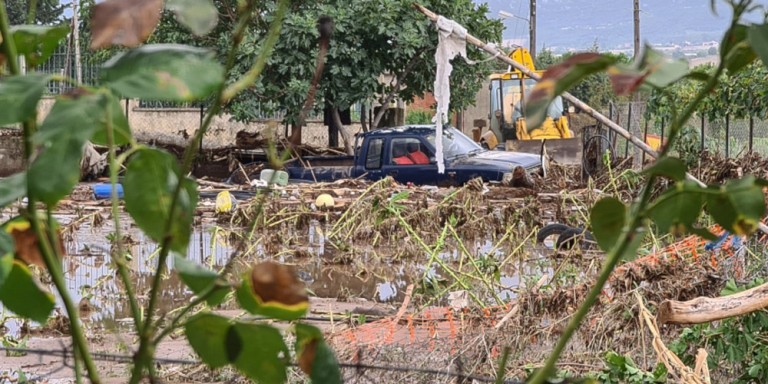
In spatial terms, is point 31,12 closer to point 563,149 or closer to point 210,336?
point 210,336

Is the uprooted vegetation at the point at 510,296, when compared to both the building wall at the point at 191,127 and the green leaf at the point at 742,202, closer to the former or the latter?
the green leaf at the point at 742,202

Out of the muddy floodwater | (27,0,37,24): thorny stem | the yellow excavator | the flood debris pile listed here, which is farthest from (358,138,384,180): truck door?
(27,0,37,24): thorny stem

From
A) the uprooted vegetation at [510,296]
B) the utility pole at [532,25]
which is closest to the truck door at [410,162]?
the uprooted vegetation at [510,296]

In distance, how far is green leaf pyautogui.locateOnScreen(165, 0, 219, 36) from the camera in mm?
680

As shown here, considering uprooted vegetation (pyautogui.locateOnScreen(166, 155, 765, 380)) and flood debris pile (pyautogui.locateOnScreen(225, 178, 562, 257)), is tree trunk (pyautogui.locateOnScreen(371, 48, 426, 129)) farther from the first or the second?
uprooted vegetation (pyautogui.locateOnScreen(166, 155, 765, 380))

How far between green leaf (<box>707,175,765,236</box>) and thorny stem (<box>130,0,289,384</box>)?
338mm

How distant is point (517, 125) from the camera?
82.4 ft

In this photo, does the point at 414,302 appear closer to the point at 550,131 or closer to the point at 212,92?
the point at 212,92

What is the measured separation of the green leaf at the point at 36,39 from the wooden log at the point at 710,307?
2805 millimetres

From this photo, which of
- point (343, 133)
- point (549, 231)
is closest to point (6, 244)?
point (549, 231)

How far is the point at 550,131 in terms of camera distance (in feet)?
82.0

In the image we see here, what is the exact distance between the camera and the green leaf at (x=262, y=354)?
78 centimetres

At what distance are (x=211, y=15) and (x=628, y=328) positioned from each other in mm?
4614

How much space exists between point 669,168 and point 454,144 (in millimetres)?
17498
